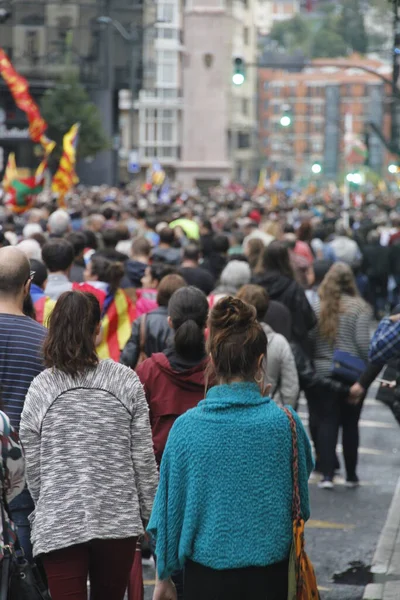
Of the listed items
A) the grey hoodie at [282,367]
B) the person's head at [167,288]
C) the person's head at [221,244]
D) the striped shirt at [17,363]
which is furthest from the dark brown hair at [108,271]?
the person's head at [221,244]

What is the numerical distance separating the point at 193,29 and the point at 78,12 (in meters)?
35.3

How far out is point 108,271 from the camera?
9773 millimetres

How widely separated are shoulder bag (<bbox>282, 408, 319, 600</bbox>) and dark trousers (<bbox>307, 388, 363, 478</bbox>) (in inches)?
238

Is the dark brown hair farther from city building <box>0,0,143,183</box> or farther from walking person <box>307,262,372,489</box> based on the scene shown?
city building <box>0,0,143,183</box>

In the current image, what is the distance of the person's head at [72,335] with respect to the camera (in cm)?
539

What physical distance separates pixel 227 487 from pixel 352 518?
5.54 m

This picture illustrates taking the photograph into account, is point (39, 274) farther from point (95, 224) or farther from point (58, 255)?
point (95, 224)

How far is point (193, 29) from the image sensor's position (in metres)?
101

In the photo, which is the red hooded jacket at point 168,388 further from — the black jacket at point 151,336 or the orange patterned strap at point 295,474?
the orange patterned strap at point 295,474

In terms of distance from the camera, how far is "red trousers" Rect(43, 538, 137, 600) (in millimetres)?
5242

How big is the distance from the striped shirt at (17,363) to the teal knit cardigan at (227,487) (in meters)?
1.42

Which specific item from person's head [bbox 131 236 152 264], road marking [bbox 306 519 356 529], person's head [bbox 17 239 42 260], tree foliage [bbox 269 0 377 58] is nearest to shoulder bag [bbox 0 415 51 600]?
road marking [bbox 306 519 356 529]

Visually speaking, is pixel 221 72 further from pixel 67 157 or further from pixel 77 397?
pixel 77 397

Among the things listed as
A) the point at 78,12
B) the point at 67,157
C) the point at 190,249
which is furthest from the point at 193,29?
the point at 190,249
